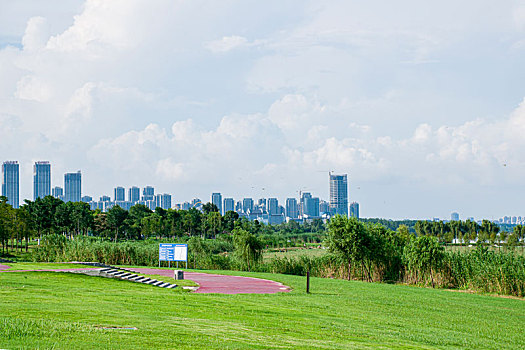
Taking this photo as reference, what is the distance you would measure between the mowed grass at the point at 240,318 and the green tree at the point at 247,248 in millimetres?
14330

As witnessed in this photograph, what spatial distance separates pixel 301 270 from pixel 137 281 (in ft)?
46.7

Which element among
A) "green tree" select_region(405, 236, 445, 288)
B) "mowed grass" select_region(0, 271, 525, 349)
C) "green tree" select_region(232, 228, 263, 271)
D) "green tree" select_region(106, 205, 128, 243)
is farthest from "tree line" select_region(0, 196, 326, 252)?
"mowed grass" select_region(0, 271, 525, 349)

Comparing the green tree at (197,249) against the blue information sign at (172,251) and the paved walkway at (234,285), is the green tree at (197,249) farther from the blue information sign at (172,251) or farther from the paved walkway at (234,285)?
the paved walkway at (234,285)

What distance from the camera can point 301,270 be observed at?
3625 cm

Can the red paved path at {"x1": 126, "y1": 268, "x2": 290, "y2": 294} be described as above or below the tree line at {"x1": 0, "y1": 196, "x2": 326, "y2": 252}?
below

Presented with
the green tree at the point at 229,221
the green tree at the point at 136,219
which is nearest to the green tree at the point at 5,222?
the green tree at the point at 136,219

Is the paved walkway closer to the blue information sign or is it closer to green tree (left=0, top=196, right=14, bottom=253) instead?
the blue information sign

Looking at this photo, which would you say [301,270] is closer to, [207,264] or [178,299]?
[207,264]

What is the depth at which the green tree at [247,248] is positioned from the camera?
37.4m

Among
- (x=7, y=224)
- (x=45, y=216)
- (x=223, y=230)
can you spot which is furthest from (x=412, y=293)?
(x=223, y=230)

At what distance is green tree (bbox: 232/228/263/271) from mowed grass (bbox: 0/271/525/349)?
14.3 meters

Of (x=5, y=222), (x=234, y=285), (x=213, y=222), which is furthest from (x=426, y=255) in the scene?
(x=213, y=222)

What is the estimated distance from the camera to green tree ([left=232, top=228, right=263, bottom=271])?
3741 centimetres

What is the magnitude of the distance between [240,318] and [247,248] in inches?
924
